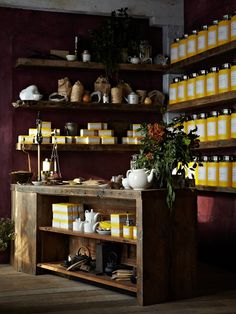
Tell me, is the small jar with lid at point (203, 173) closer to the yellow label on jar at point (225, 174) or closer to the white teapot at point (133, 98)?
the yellow label on jar at point (225, 174)

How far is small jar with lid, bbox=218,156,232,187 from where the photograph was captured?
6.01 metres

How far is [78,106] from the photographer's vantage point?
7.04 metres

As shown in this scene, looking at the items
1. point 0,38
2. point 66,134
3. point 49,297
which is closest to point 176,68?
point 66,134

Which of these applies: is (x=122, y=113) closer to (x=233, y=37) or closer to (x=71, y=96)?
(x=71, y=96)

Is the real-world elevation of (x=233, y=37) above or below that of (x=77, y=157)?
above

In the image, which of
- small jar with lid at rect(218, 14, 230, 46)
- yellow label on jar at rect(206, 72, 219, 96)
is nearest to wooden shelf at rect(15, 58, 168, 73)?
yellow label on jar at rect(206, 72, 219, 96)

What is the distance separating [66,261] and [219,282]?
1453mm

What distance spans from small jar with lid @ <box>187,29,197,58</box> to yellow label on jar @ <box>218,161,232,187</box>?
1416 millimetres

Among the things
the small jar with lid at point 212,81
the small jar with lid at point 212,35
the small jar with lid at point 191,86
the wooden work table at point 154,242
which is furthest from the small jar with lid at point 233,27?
the wooden work table at point 154,242

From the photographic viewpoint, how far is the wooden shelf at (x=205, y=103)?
6.04 m

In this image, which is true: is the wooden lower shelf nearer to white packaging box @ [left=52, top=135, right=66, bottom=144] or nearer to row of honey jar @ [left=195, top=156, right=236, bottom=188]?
row of honey jar @ [left=195, top=156, right=236, bottom=188]

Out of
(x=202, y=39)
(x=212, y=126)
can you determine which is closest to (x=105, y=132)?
(x=212, y=126)

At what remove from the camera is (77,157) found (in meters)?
7.28

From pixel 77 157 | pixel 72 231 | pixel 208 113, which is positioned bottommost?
pixel 72 231
